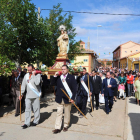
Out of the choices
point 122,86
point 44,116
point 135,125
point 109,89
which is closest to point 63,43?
point 122,86

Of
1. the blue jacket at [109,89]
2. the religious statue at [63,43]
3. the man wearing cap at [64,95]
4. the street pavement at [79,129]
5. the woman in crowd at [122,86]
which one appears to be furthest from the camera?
the religious statue at [63,43]

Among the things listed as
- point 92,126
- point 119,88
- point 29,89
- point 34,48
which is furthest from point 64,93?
point 119,88

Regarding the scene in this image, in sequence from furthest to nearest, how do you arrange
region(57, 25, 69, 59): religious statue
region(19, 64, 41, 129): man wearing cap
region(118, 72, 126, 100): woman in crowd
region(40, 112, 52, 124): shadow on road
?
region(57, 25, 69, 59): religious statue, region(118, 72, 126, 100): woman in crowd, region(40, 112, 52, 124): shadow on road, region(19, 64, 41, 129): man wearing cap

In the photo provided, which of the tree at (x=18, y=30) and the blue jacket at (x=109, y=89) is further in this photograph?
the tree at (x=18, y=30)

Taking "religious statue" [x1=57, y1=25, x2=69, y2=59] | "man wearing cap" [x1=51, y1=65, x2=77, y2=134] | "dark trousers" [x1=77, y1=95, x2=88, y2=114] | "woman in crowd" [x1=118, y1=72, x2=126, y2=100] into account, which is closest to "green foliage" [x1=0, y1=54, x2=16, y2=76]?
"dark trousers" [x1=77, y1=95, x2=88, y2=114]

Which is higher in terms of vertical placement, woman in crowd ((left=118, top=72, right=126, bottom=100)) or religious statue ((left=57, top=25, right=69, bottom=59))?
religious statue ((left=57, top=25, right=69, bottom=59))

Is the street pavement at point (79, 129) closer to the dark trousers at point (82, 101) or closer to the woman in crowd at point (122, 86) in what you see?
the dark trousers at point (82, 101)

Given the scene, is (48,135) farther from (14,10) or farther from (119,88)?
(119,88)

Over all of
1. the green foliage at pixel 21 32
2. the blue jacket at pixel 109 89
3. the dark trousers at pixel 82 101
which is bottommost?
the dark trousers at pixel 82 101

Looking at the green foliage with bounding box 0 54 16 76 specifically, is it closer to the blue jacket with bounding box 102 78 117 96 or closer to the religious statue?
the blue jacket with bounding box 102 78 117 96

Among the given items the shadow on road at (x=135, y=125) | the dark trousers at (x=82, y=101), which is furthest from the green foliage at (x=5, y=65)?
the shadow on road at (x=135, y=125)

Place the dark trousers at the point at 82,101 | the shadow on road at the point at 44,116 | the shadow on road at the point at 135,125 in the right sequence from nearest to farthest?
the shadow on road at the point at 135,125 < the shadow on road at the point at 44,116 < the dark trousers at the point at 82,101

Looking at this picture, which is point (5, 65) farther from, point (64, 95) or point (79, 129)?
point (79, 129)

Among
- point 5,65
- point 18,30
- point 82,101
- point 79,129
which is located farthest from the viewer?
point 18,30
